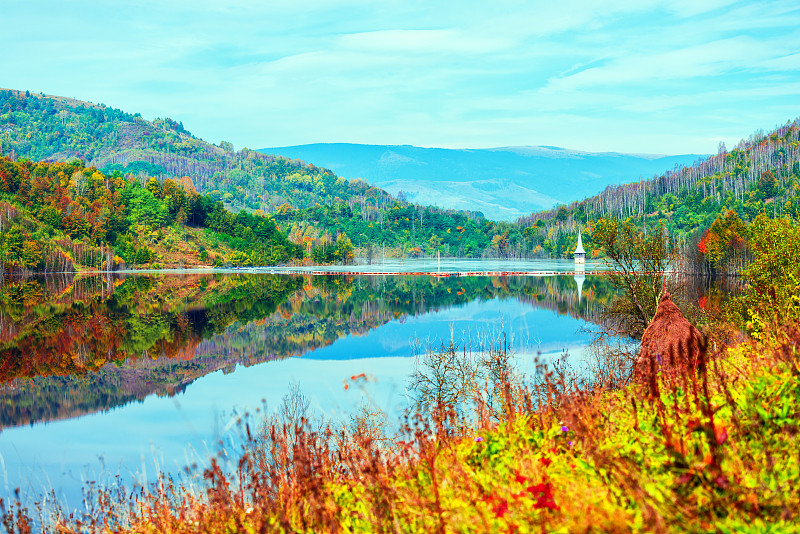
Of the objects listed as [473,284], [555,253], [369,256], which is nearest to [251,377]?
[473,284]

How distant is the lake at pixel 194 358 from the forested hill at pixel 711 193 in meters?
92.9

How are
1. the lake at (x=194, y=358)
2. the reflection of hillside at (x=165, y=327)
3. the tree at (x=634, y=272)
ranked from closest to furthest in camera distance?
1. the lake at (x=194, y=358)
2. the reflection of hillside at (x=165, y=327)
3. the tree at (x=634, y=272)

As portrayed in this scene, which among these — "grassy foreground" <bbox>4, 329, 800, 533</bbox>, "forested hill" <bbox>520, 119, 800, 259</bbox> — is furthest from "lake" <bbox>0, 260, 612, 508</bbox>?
"forested hill" <bbox>520, 119, 800, 259</bbox>

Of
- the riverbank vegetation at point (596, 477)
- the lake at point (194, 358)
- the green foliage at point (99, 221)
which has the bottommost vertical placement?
the lake at point (194, 358)

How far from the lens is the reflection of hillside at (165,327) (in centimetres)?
2231

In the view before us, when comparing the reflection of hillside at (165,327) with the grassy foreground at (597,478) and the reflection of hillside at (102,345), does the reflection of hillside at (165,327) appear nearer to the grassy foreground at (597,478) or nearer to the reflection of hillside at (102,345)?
the reflection of hillside at (102,345)

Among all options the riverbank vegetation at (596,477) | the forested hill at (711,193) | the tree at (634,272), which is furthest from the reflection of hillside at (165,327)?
the forested hill at (711,193)

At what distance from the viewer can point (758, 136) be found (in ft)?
617

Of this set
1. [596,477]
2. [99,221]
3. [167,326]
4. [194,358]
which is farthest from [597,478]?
[99,221]

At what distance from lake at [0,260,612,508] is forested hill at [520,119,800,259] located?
9292 cm

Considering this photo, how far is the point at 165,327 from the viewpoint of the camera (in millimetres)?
37469

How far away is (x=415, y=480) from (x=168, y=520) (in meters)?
3.02

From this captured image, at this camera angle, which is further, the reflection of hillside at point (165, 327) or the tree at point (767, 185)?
the tree at point (767, 185)

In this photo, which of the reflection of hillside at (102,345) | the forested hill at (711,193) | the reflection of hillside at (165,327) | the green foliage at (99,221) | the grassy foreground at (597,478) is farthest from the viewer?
the forested hill at (711,193)
